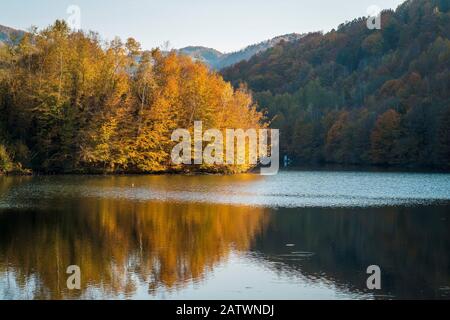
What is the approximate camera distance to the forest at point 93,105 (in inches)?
2287

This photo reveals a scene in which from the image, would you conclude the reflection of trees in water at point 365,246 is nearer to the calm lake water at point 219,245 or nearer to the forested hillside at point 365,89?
the calm lake water at point 219,245

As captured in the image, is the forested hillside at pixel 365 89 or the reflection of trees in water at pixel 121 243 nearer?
the reflection of trees in water at pixel 121 243

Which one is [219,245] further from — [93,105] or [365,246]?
[93,105]

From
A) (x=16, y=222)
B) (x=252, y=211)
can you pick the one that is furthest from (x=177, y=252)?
A: (x=252, y=211)

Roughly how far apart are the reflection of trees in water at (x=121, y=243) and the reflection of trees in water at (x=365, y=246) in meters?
1.46

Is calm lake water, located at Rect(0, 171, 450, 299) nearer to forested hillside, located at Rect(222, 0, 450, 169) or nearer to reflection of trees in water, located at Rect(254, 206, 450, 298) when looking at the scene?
reflection of trees in water, located at Rect(254, 206, 450, 298)

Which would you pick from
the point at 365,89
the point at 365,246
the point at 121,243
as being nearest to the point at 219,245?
the point at 121,243

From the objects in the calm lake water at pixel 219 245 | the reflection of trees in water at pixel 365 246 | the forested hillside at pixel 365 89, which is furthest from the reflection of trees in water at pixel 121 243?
the forested hillside at pixel 365 89

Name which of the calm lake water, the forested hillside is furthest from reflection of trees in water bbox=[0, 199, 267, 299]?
the forested hillside

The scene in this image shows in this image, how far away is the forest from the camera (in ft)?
191

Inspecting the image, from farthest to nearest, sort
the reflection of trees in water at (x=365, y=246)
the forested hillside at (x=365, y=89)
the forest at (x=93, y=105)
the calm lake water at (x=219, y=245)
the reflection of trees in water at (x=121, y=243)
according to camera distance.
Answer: the forested hillside at (x=365, y=89) → the forest at (x=93, y=105) → the reflection of trees in water at (x=365, y=246) → the reflection of trees in water at (x=121, y=243) → the calm lake water at (x=219, y=245)

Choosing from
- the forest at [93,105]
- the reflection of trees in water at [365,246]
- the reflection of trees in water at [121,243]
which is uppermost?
the forest at [93,105]

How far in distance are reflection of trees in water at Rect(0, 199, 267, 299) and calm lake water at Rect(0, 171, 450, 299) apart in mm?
36

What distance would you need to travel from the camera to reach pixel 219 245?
21156mm
